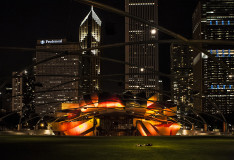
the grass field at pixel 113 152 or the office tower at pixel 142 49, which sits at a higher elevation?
the office tower at pixel 142 49

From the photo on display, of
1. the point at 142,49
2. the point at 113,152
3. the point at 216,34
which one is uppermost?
the point at 216,34

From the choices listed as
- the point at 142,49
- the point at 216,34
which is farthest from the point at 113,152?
the point at 216,34

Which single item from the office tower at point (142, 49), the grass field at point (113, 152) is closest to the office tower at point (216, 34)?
the office tower at point (142, 49)

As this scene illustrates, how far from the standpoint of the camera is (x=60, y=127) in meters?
46.2

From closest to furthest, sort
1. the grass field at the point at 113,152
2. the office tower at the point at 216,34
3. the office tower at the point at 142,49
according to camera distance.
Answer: the grass field at the point at 113,152
the office tower at the point at 142,49
the office tower at the point at 216,34

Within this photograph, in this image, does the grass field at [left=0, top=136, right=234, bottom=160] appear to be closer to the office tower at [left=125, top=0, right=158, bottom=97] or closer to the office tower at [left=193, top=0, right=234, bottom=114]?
the office tower at [left=125, top=0, right=158, bottom=97]

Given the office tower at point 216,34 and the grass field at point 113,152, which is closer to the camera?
the grass field at point 113,152

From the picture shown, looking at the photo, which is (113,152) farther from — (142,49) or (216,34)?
(216,34)

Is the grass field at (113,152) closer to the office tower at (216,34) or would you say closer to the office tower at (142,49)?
the office tower at (142,49)

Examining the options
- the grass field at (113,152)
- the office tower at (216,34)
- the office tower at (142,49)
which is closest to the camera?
the grass field at (113,152)

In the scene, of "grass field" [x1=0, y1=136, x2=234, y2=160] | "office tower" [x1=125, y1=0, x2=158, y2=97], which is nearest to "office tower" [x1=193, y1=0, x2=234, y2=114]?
"office tower" [x1=125, y1=0, x2=158, y2=97]

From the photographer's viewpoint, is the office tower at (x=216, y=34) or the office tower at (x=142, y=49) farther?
the office tower at (x=216, y=34)

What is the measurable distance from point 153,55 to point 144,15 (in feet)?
66.0

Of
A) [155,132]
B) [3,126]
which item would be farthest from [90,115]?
[3,126]
